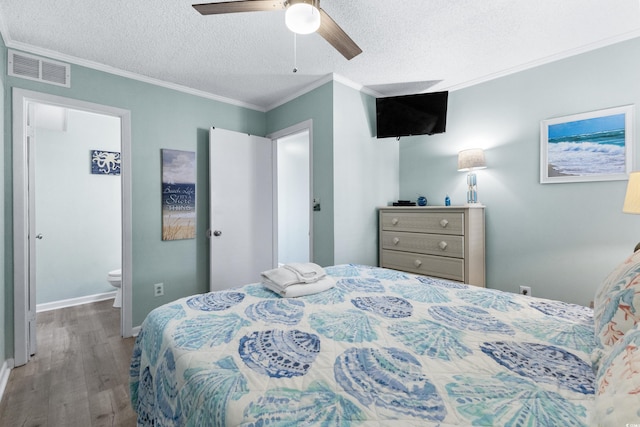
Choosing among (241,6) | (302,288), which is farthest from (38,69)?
(302,288)

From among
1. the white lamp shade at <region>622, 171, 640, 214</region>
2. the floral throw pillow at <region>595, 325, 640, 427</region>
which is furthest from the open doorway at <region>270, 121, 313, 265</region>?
the floral throw pillow at <region>595, 325, 640, 427</region>

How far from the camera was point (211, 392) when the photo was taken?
770 millimetres

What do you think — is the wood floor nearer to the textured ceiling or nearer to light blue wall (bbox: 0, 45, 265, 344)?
light blue wall (bbox: 0, 45, 265, 344)

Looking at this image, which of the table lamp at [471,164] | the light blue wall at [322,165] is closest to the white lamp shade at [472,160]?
the table lamp at [471,164]

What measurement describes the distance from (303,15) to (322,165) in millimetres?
1637

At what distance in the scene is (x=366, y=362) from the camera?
876 mm

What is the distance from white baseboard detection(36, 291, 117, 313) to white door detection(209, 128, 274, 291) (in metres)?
1.89

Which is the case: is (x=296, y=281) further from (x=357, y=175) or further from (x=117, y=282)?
(x=117, y=282)

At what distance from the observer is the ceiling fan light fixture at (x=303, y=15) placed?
4.45 feet

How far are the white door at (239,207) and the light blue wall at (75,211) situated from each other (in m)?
1.52

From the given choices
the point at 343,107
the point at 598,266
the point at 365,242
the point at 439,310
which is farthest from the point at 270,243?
the point at 598,266

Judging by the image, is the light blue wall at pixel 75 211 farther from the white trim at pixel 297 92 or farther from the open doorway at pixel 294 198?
the open doorway at pixel 294 198

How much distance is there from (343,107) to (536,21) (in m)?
1.59

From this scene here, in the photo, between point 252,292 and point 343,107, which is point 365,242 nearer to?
point 343,107
